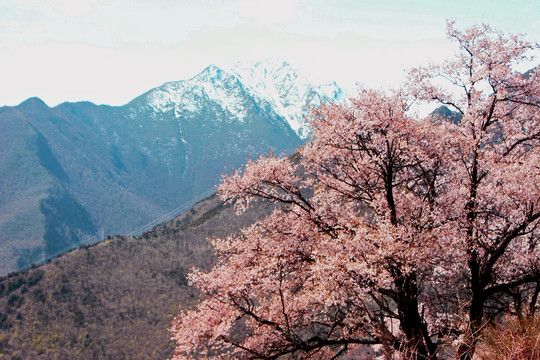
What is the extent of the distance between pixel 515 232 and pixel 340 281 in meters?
5.86

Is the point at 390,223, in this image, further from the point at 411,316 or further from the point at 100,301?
the point at 100,301

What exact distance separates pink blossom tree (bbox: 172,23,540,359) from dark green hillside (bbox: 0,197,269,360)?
432 feet

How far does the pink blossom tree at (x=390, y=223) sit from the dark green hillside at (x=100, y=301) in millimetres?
131570

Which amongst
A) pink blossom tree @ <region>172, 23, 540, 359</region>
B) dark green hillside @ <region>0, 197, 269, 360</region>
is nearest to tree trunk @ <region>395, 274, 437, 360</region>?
pink blossom tree @ <region>172, 23, 540, 359</region>

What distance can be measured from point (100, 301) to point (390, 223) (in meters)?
173

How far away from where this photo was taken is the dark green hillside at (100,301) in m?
140

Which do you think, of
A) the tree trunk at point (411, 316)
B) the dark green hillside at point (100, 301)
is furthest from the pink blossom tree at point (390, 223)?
the dark green hillside at point (100, 301)

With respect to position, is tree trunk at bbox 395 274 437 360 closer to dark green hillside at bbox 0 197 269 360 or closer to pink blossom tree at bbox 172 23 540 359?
pink blossom tree at bbox 172 23 540 359

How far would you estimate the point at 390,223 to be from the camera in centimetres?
1166

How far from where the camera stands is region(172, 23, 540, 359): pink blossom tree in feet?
38.8

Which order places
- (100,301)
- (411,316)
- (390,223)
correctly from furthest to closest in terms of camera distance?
(100,301), (411,316), (390,223)

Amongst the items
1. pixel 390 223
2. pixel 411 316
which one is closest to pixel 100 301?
pixel 411 316

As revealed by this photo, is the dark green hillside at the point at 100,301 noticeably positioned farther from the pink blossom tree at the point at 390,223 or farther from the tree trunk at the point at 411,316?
the tree trunk at the point at 411,316

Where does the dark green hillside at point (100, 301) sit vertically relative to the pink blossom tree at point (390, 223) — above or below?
below
